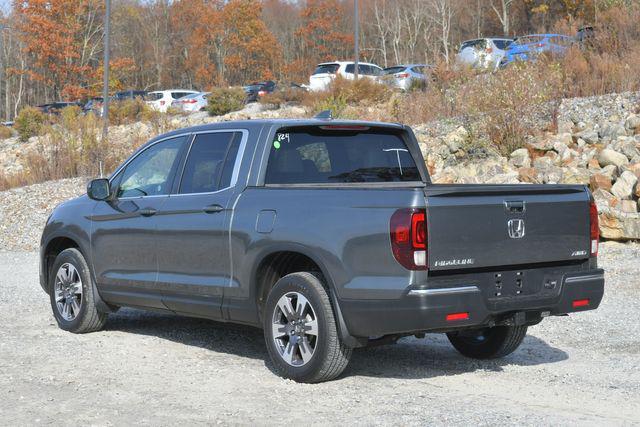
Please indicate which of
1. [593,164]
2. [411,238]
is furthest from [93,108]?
[411,238]

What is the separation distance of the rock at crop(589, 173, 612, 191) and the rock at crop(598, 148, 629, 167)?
72cm

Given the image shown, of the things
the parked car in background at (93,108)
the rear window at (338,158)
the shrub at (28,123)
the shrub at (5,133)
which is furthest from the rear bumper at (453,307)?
the shrub at (5,133)

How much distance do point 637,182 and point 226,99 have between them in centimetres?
2652

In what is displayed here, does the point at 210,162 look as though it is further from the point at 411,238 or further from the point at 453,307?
the point at 453,307

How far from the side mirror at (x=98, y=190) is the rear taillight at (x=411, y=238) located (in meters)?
3.30

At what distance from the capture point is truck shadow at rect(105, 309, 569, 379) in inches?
283

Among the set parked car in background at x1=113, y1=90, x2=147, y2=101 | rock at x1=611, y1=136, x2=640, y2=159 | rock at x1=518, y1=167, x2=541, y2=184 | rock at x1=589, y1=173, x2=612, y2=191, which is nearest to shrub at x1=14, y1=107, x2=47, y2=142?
parked car in background at x1=113, y1=90, x2=147, y2=101

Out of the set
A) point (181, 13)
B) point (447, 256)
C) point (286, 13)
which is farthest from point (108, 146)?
point (286, 13)

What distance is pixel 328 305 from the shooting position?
6336 mm

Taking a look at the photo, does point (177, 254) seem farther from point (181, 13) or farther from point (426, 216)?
point (181, 13)

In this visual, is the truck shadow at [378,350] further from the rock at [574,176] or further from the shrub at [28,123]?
the shrub at [28,123]

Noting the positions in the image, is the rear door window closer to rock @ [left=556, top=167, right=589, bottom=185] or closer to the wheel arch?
the wheel arch

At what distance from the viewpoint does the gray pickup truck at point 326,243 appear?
597 cm

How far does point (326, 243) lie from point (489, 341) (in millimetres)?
1952
